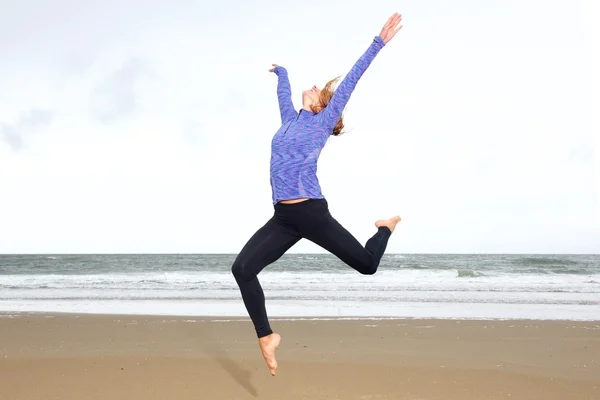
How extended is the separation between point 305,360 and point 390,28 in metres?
3.57

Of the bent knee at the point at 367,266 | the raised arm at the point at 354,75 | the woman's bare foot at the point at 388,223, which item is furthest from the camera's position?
the woman's bare foot at the point at 388,223

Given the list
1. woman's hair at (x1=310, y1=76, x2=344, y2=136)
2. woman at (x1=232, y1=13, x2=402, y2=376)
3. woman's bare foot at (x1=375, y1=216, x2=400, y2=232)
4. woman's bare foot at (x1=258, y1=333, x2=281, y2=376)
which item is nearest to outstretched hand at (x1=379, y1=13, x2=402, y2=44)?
woman at (x1=232, y1=13, x2=402, y2=376)

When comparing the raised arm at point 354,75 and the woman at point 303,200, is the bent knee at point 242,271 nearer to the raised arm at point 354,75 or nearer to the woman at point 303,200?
the woman at point 303,200

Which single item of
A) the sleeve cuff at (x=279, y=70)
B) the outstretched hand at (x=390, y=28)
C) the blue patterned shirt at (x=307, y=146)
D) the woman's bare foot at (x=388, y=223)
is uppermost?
the outstretched hand at (x=390, y=28)

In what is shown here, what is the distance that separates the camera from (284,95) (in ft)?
12.7

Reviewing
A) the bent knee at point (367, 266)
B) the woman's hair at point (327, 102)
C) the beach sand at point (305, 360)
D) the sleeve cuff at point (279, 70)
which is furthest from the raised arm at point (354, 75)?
the beach sand at point (305, 360)

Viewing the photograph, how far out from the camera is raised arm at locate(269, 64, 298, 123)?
379 cm

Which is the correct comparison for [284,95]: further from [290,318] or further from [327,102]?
[290,318]

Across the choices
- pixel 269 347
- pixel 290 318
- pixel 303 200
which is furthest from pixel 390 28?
pixel 290 318

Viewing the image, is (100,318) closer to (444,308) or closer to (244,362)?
(244,362)

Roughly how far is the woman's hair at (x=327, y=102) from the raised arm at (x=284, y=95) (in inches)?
7.0

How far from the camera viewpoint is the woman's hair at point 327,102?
3.60 m

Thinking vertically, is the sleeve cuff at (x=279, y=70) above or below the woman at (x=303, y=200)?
above

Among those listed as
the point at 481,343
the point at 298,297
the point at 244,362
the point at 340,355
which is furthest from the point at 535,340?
the point at 298,297
